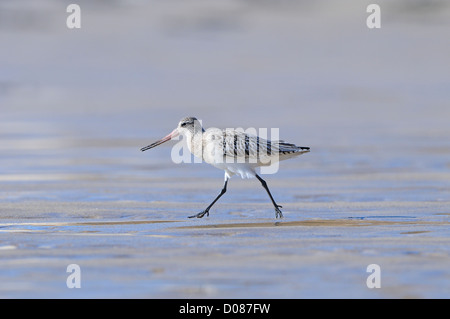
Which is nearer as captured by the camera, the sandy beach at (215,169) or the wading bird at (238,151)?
the sandy beach at (215,169)

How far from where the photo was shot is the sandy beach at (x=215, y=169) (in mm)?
7246

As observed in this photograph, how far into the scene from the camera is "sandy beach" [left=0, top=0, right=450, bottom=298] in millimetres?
7246

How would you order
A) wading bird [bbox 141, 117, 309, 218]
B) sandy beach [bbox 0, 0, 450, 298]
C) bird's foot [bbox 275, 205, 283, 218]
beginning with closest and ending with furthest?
sandy beach [bbox 0, 0, 450, 298] < bird's foot [bbox 275, 205, 283, 218] < wading bird [bbox 141, 117, 309, 218]

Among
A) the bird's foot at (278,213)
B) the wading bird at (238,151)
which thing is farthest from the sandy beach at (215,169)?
the wading bird at (238,151)

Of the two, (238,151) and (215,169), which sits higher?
(238,151)

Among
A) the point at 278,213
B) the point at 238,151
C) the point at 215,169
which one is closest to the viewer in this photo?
the point at 278,213

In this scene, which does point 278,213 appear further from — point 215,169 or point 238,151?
point 215,169

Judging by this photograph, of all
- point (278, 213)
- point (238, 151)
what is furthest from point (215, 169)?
point (278, 213)

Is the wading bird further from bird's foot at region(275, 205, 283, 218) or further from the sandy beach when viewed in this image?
the sandy beach

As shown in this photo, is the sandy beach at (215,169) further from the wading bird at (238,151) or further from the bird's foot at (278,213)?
the wading bird at (238,151)

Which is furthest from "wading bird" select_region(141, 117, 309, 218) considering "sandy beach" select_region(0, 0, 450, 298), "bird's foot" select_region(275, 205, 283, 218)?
"sandy beach" select_region(0, 0, 450, 298)

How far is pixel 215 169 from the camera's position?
13273mm
